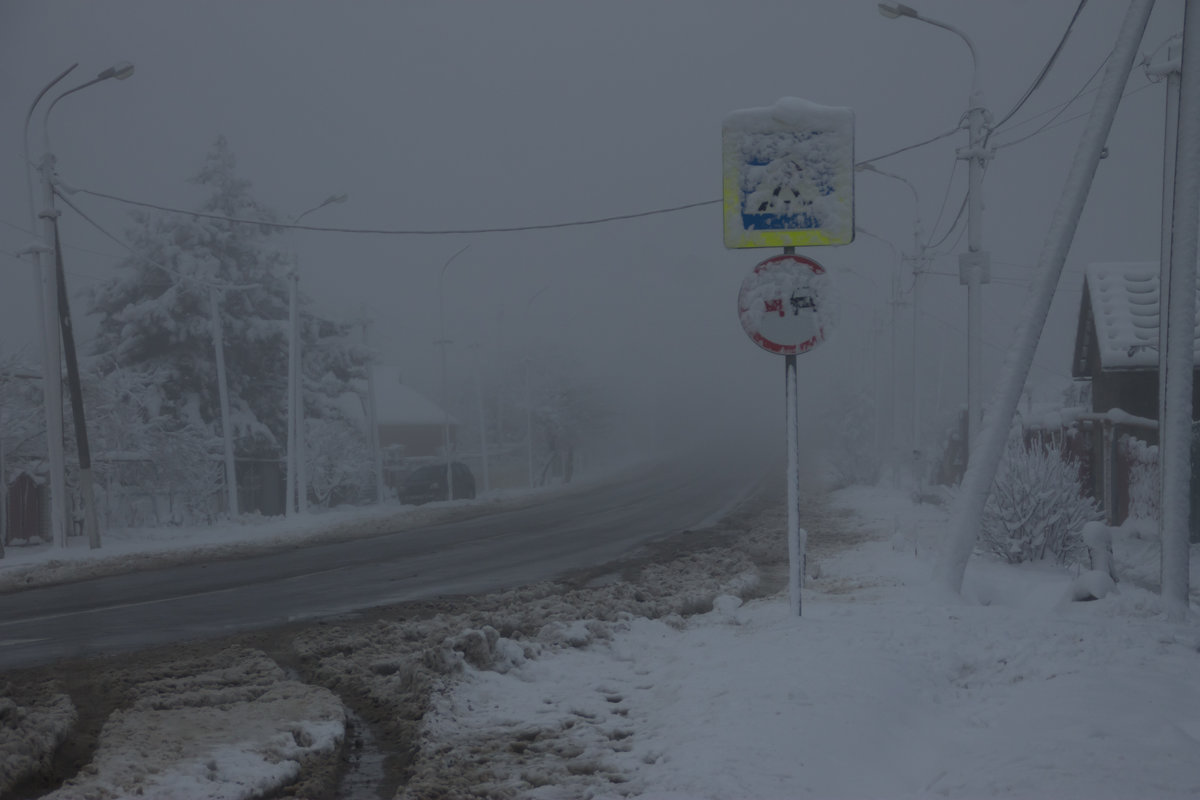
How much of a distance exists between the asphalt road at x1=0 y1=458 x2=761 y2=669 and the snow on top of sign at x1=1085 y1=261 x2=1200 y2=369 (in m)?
9.66

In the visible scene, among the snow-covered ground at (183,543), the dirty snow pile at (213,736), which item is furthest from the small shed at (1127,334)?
the dirty snow pile at (213,736)

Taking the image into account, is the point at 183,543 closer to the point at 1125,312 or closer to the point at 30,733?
the point at 30,733

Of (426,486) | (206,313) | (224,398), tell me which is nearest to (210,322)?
(206,313)

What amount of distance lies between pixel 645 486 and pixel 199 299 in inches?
799

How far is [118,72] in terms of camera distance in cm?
1908

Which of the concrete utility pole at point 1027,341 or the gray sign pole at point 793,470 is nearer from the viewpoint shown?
the gray sign pole at point 793,470

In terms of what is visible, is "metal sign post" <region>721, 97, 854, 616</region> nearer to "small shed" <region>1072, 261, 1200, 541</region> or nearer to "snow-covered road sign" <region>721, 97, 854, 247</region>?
"snow-covered road sign" <region>721, 97, 854, 247</region>

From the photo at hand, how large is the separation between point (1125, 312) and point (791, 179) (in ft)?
55.2

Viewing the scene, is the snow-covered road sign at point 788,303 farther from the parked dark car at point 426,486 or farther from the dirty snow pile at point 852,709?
the parked dark car at point 426,486

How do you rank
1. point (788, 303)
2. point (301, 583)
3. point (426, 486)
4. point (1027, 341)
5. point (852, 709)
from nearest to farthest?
point (852, 709) → point (788, 303) → point (1027, 341) → point (301, 583) → point (426, 486)

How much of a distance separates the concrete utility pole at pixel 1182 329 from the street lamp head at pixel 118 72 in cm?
1780

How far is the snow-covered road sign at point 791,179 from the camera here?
8039mm

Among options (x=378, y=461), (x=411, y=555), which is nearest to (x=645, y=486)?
(x=378, y=461)

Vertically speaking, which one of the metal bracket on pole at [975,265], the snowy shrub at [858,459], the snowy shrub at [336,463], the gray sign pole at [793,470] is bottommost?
the snowy shrub at [858,459]
